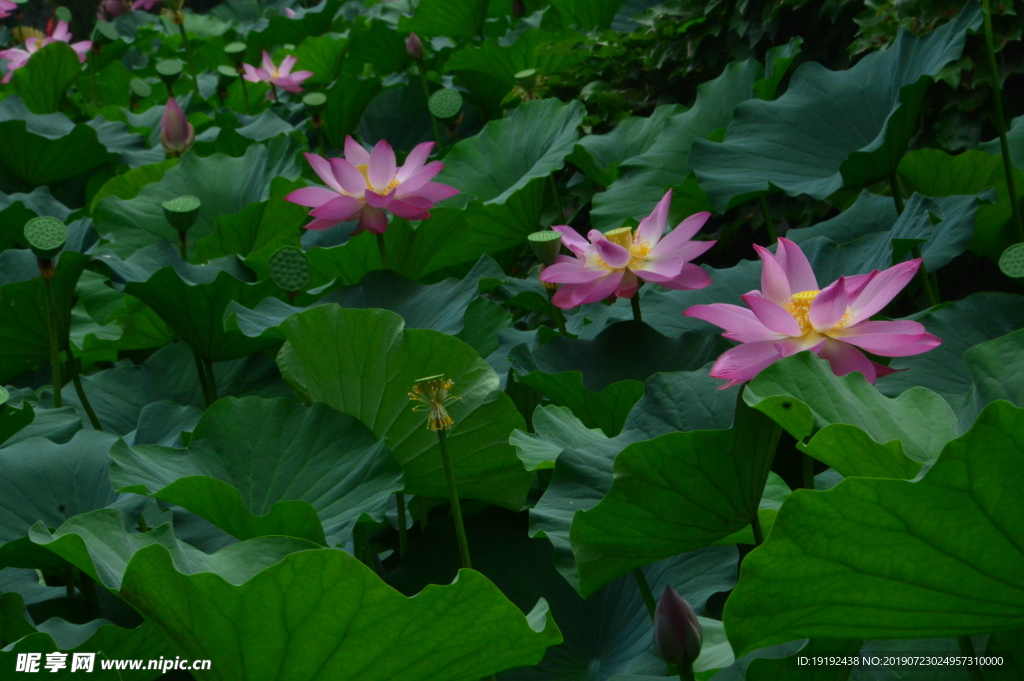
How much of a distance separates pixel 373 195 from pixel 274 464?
1.65 ft

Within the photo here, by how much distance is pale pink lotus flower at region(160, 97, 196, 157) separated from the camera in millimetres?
2166

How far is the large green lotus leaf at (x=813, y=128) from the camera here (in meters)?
1.43

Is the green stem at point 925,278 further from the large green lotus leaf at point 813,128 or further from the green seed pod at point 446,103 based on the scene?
the green seed pod at point 446,103

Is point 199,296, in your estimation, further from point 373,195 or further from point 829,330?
point 829,330

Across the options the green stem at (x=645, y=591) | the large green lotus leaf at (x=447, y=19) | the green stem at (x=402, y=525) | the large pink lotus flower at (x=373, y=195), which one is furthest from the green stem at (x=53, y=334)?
the large green lotus leaf at (x=447, y=19)

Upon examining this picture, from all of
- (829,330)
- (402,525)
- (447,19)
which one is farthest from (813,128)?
(447,19)

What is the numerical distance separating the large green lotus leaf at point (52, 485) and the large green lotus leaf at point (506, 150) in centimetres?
95

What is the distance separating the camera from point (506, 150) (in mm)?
A: 1933

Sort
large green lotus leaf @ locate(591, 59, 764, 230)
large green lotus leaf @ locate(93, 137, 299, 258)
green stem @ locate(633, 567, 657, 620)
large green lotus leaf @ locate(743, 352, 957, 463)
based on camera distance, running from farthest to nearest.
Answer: large green lotus leaf @ locate(93, 137, 299, 258)
large green lotus leaf @ locate(591, 59, 764, 230)
green stem @ locate(633, 567, 657, 620)
large green lotus leaf @ locate(743, 352, 957, 463)

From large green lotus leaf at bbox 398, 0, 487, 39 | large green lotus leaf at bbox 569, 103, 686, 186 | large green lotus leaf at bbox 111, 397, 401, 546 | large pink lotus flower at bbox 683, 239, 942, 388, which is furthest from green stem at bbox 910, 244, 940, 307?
large green lotus leaf at bbox 398, 0, 487, 39

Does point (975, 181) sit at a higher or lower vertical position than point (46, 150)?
higher

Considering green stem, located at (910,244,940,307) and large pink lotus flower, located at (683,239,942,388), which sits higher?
large pink lotus flower, located at (683,239,942,388)

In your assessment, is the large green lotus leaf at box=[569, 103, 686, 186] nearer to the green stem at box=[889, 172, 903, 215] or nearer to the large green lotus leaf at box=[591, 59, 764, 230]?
the large green lotus leaf at box=[591, 59, 764, 230]

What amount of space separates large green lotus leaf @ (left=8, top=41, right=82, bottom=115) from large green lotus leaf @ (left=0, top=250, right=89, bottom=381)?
1.61m
